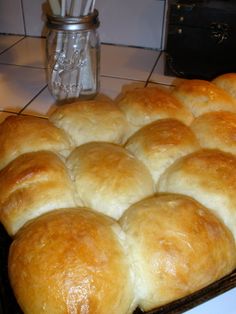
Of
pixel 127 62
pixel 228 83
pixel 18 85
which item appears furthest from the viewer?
pixel 127 62

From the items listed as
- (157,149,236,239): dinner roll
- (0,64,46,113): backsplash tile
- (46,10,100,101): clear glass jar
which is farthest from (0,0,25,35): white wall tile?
(157,149,236,239): dinner roll

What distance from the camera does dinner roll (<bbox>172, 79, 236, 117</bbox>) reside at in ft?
2.42

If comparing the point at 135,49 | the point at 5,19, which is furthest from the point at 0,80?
the point at 135,49

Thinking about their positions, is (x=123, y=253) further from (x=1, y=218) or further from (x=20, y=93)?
(x=20, y=93)

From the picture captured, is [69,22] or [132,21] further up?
[69,22]

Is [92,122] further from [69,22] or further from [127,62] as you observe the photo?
[127,62]

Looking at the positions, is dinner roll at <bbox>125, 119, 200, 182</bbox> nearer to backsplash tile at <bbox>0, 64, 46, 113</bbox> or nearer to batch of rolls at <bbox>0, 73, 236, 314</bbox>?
batch of rolls at <bbox>0, 73, 236, 314</bbox>

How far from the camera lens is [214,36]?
1098 mm

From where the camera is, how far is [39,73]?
133 centimetres

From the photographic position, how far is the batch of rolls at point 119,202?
0.44 metres

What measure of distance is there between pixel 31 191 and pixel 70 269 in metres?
0.15

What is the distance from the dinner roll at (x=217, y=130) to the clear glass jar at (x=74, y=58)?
448 millimetres

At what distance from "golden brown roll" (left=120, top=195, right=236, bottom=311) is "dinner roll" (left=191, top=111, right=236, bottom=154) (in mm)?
180

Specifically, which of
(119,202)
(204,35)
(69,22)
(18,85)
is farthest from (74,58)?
(119,202)
